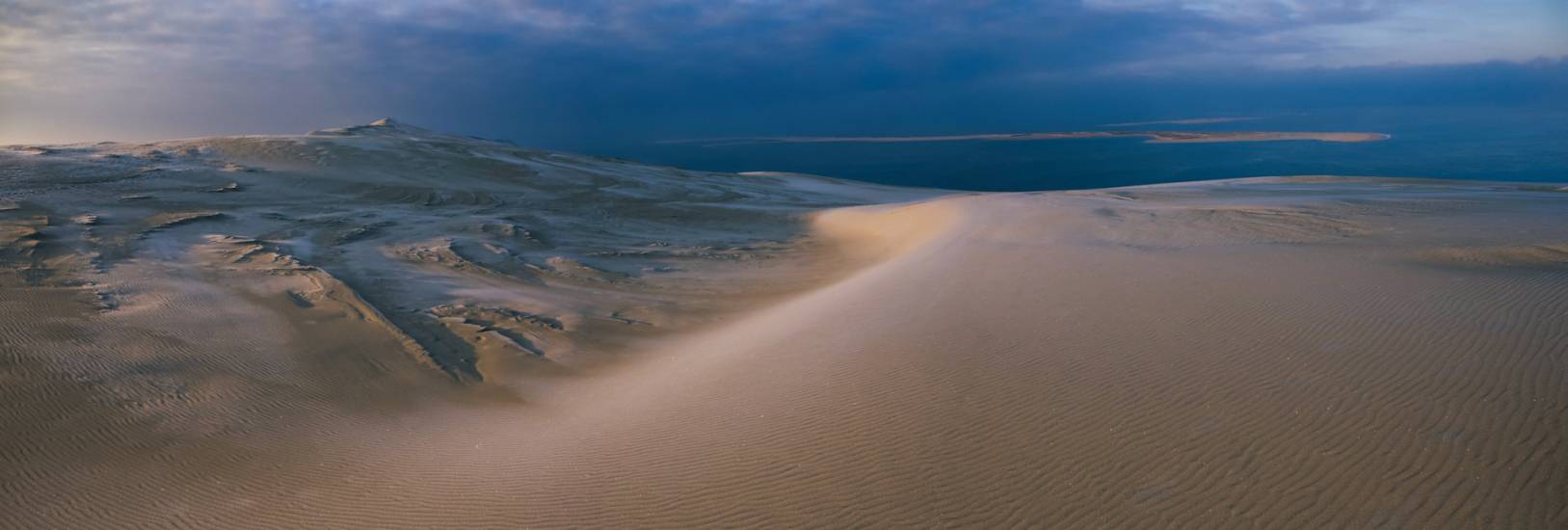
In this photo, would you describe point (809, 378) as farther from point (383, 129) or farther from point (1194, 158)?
point (1194, 158)

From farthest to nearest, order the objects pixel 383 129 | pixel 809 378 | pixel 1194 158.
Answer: pixel 1194 158 → pixel 383 129 → pixel 809 378

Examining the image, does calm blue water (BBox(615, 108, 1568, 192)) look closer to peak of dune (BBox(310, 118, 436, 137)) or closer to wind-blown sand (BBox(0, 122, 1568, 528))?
peak of dune (BBox(310, 118, 436, 137))

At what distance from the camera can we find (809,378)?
5090 mm

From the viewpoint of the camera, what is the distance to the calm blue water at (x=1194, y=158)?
46656mm

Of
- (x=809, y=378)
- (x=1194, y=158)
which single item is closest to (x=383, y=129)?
(x=809, y=378)

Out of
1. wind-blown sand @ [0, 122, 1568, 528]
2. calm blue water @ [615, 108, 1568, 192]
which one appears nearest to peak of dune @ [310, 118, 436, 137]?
wind-blown sand @ [0, 122, 1568, 528]

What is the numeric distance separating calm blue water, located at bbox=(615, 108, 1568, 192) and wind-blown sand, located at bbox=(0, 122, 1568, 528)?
132 feet

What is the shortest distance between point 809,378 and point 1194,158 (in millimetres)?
65227

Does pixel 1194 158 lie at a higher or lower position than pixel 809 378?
higher

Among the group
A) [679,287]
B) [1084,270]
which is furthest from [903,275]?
[679,287]

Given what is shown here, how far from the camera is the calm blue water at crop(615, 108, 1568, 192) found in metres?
46.7

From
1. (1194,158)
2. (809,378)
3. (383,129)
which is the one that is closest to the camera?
(809,378)

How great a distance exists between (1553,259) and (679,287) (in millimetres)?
9086

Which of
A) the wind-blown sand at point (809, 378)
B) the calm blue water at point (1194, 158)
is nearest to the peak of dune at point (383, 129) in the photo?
the wind-blown sand at point (809, 378)
